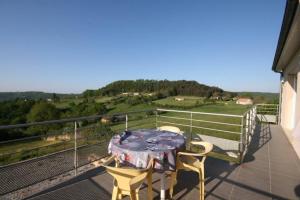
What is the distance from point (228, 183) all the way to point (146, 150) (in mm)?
1742

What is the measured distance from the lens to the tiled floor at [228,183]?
2830mm

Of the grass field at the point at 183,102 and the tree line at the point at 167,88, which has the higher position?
the tree line at the point at 167,88

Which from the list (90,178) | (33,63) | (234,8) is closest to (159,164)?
(90,178)

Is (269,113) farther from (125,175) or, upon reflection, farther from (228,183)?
(125,175)

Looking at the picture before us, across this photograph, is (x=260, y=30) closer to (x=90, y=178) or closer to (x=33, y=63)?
(x=90, y=178)

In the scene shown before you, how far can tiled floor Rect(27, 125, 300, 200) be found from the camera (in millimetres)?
2830

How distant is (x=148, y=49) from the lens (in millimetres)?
17406

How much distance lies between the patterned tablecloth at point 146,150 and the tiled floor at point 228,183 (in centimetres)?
79

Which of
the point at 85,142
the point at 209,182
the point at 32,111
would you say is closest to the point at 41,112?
the point at 32,111

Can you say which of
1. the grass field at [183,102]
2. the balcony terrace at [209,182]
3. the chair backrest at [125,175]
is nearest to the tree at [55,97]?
the grass field at [183,102]

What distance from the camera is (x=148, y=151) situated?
2221 millimetres

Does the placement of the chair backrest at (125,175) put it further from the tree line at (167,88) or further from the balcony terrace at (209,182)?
the tree line at (167,88)

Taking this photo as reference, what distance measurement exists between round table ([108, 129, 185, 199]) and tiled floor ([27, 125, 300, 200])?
0.77m

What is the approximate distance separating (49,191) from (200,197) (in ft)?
6.68
